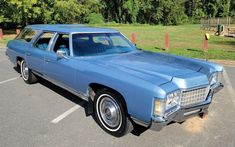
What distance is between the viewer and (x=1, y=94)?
6445 millimetres

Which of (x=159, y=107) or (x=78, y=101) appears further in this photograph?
(x=78, y=101)

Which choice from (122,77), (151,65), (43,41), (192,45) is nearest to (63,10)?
(192,45)

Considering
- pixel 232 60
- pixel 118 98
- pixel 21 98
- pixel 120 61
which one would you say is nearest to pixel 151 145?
pixel 118 98

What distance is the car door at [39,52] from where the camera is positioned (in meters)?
6.01

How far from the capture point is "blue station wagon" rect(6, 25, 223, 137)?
12.1 feet

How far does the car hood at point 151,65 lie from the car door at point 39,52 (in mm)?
1682

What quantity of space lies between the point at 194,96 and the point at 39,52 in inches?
141

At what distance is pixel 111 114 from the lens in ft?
14.2

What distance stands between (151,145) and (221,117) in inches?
69.7

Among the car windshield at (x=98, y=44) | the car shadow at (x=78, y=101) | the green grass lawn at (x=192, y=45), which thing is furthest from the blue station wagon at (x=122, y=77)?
the green grass lawn at (x=192, y=45)

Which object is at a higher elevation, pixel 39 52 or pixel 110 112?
pixel 39 52

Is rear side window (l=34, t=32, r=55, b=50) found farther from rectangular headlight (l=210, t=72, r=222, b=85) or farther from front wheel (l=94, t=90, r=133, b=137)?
rectangular headlight (l=210, t=72, r=222, b=85)

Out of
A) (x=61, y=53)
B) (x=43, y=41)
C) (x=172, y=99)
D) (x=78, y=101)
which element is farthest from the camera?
(x=43, y=41)

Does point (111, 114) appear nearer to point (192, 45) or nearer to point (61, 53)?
point (61, 53)
